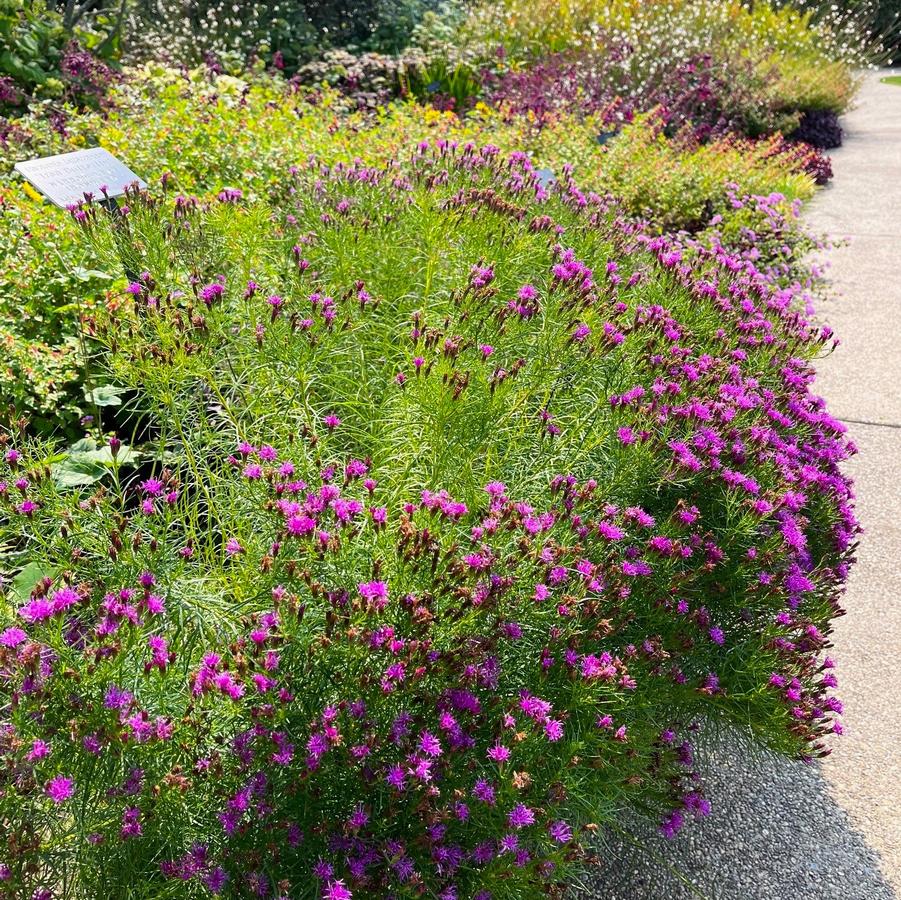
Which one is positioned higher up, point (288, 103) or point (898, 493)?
point (288, 103)

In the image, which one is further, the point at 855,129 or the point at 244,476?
the point at 855,129

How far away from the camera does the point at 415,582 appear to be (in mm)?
1965

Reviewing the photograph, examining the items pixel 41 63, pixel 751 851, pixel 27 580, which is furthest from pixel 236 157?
pixel 751 851

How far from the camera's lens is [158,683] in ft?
5.99

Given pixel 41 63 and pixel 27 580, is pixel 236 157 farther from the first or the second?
pixel 27 580

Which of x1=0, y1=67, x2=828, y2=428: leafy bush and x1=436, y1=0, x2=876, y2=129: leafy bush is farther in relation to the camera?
x1=436, y1=0, x2=876, y2=129: leafy bush

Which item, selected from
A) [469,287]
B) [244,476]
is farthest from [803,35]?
[244,476]

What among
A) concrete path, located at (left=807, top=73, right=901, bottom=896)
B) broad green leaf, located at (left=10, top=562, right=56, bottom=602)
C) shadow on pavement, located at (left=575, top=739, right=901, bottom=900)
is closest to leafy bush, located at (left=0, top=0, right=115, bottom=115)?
broad green leaf, located at (left=10, top=562, right=56, bottom=602)

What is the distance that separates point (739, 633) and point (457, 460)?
1.03 metres

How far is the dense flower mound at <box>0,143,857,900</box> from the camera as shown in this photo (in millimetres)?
1771

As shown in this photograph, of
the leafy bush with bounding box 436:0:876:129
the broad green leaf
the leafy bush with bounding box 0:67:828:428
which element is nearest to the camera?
the broad green leaf

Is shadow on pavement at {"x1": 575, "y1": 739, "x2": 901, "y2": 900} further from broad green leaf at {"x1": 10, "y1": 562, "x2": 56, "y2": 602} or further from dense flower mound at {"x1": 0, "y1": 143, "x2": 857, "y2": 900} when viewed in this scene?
broad green leaf at {"x1": 10, "y1": 562, "x2": 56, "y2": 602}

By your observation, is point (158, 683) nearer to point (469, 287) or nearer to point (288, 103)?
point (469, 287)

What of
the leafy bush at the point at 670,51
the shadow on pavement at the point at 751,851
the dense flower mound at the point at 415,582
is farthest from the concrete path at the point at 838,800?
the leafy bush at the point at 670,51
